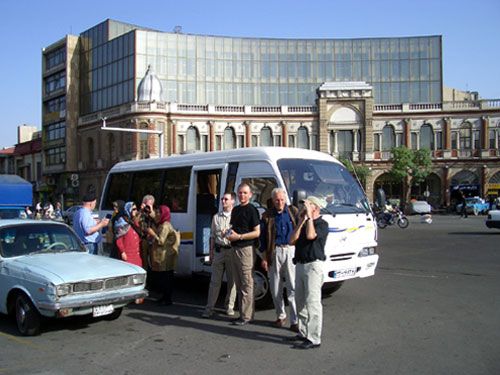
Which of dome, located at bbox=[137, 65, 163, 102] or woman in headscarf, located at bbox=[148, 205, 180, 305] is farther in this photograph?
dome, located at bbox=[137, 65, 163, 102]

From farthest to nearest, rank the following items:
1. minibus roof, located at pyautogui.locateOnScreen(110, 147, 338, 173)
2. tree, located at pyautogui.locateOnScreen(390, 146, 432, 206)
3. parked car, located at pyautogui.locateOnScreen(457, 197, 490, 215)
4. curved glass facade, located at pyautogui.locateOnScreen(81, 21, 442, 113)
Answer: curved glass facade, located at pyautogui.locateOnScreen(81, 21, 442, 113) < tree, located at pyautogui.locateOnScreen(390, 146, 432, 206) < parked car, located at pyautogui.locateOnScreen(457, 197, 490, 215) < minibus roof, located at pyautogui.locateOnScreen(110, 147, 338, 173)

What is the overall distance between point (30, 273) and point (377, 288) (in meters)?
6.63

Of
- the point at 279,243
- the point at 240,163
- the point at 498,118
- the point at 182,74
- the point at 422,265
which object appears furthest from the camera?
the point at 182,74

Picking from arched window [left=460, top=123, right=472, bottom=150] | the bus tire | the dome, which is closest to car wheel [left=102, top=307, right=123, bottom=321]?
the bus tire

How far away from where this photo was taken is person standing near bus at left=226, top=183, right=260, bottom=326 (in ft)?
24.7

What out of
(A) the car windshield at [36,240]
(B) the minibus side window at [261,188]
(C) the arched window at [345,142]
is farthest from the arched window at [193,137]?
(A) the car windshield at [36,240]

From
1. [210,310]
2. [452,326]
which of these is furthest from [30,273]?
[452,326]

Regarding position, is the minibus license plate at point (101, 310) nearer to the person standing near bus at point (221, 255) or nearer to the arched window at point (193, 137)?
the person standing near bus at point (221, 255)

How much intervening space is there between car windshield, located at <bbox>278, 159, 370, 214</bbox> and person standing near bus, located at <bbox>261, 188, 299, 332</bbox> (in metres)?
1.21

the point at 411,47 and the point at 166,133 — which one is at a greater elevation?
the point at 411,47

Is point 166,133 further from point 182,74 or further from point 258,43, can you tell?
point 258,43

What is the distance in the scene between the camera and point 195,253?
10.0 m

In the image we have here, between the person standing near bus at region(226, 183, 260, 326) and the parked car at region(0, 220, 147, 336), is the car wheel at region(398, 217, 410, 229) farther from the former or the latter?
the parked car at region(0, 220, 147, 336)

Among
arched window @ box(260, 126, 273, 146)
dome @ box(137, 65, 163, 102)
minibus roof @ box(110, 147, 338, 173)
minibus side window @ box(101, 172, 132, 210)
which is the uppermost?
dome @ box(137, 65, 163, 102)
